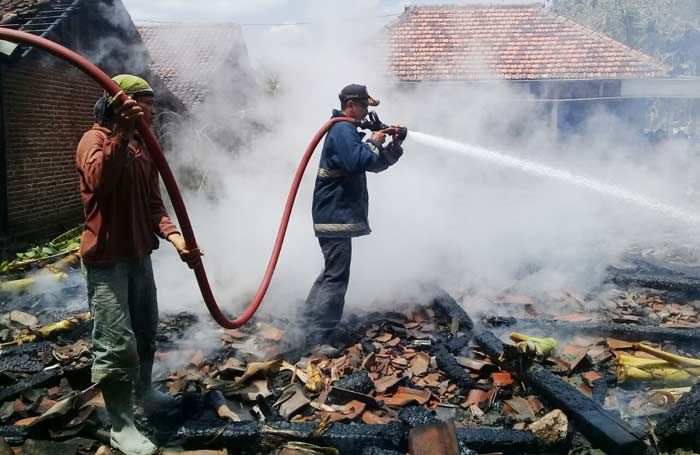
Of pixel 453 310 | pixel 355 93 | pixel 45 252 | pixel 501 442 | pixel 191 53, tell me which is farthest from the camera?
pixel 191 53

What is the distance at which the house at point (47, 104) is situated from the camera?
7707 millimetres

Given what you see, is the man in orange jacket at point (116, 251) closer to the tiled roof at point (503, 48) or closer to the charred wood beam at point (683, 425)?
the charred wood beam at point (683, 425)

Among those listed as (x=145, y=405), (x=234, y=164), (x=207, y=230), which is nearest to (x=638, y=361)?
(x=145, y=405)

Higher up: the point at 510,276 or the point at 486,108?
the point at 486,108

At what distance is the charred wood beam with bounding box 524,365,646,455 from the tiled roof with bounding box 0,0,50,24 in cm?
894

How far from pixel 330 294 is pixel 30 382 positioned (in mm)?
2344

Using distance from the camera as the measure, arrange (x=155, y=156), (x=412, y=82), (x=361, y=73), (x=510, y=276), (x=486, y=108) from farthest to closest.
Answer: (x=412, y=82) → (x=486, y=108) → (x=361, y=73) → (x=510, y=276) → (x=155, y=156)

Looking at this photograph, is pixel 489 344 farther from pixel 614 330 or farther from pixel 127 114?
pixel 127 114

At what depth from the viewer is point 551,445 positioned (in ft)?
9.70

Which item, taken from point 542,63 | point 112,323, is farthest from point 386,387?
point 542,63

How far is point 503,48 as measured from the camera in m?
16.2

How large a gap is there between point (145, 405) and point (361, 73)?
8283mm

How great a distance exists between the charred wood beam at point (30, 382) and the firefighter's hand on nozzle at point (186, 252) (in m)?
1.77

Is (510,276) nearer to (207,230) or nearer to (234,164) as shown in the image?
(207,230)
